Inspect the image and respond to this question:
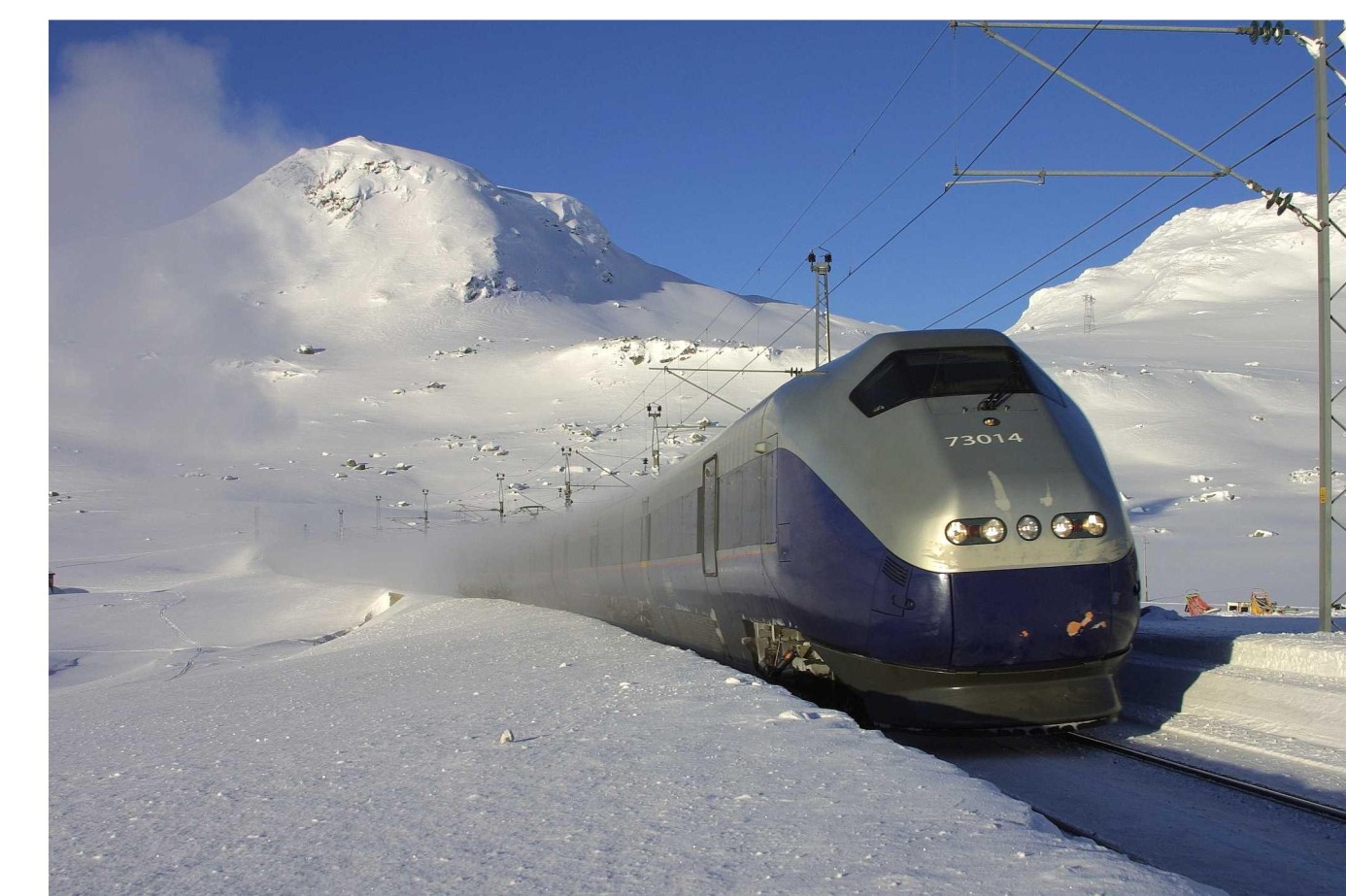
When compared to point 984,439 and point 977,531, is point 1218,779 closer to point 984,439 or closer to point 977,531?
point 977,531

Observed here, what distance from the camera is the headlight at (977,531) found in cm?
977

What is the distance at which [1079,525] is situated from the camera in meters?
9.92

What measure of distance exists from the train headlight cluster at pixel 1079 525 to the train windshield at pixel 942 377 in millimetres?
1402

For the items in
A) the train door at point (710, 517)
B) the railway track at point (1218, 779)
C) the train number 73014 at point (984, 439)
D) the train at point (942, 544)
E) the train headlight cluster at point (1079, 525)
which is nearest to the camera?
the railway track at point (1218, 779)

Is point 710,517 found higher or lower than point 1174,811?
higher

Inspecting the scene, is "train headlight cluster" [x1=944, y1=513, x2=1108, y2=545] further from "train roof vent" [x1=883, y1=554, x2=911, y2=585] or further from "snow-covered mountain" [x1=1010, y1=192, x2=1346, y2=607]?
"snow-covered mountain" [x1=1010, y1=192, x2=1346, y2=607]

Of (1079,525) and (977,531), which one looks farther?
(1079,525)

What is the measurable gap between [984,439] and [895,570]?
1.50m

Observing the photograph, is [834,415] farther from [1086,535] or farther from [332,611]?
[332,611]

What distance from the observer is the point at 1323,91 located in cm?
1445

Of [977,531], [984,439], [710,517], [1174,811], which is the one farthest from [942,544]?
[710,517]

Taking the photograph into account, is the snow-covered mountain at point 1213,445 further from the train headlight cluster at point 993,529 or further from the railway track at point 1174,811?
the train headlight cluster at point 993,529

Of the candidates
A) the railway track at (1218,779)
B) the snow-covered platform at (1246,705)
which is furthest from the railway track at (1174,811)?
the snow-covered platform at (1246,705)

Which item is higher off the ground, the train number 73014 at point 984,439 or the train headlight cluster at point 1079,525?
the train number 73014 at point 984,439
